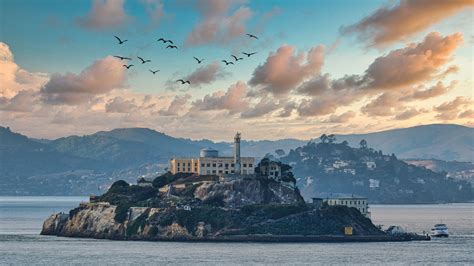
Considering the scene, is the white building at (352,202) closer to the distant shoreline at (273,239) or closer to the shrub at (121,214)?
the distant shoreline at (273,239)

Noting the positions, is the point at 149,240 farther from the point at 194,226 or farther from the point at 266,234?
the point at 266,234

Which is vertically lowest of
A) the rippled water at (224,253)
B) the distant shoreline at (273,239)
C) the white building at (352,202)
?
the rippled water at (224,253)

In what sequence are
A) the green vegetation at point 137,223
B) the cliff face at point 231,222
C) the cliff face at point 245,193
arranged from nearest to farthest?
1. the cliff face at point 231,222
2. the green vegetation at point 137,223
3. the cliff face at point 245,193

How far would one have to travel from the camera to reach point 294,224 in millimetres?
170625

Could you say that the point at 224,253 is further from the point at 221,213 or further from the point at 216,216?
the point at 221,213

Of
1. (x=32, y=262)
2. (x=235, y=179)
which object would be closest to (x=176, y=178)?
(x=235, y=179)

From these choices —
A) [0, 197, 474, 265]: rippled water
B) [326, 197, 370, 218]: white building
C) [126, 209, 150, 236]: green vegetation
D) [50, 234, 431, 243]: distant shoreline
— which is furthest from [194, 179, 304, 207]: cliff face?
[0, 197, 474, 265]: rippled water

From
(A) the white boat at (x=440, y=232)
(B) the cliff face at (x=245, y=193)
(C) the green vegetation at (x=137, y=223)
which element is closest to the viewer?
(C) the green vegetation at (x=137, y=223)

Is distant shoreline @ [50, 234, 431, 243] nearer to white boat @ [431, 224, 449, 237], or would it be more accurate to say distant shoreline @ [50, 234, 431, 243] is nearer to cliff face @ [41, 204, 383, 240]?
cliff face @ [41, 204, 383, 240]

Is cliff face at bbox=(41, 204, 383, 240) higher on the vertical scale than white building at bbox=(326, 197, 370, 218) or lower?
lower

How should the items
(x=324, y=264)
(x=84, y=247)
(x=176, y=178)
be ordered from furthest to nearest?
1. (x=176, y=178)
2. (x=84, y=247)
3. (x=324, y=264)

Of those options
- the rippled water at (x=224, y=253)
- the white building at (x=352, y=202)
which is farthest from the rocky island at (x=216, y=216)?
the white building at (x=352, y=202)

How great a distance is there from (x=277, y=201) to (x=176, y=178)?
87.1 feet

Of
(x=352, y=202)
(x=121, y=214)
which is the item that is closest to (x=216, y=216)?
(x=121, y=214)
